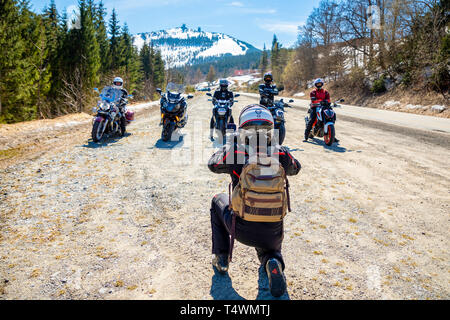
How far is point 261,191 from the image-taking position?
2.25m

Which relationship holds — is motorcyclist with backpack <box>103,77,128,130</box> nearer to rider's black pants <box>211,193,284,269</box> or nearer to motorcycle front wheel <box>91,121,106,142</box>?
motorcycle front wheel <box>91,121,106,142</box>

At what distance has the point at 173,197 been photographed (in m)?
4.76

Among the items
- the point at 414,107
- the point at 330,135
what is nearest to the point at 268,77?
the point at 330,135

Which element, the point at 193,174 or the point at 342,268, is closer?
the point at 342,268

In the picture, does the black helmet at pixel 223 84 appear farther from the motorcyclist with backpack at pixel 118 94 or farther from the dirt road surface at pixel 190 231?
the dirt road surface at pixel 190 231

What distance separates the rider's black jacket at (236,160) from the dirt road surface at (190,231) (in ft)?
3.68

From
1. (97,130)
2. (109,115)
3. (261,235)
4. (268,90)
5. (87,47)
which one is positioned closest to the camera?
(261,235)

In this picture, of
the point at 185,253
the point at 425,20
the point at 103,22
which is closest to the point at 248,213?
the point at 185,253

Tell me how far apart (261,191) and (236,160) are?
38cm

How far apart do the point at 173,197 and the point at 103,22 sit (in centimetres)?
4323

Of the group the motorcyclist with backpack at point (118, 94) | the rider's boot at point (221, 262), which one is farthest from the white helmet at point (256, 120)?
the motorcyclist with backpack at point (118, 94)

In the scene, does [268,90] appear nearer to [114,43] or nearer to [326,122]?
[326,122]

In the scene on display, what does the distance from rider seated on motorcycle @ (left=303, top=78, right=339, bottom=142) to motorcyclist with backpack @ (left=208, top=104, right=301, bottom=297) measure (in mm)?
7403
